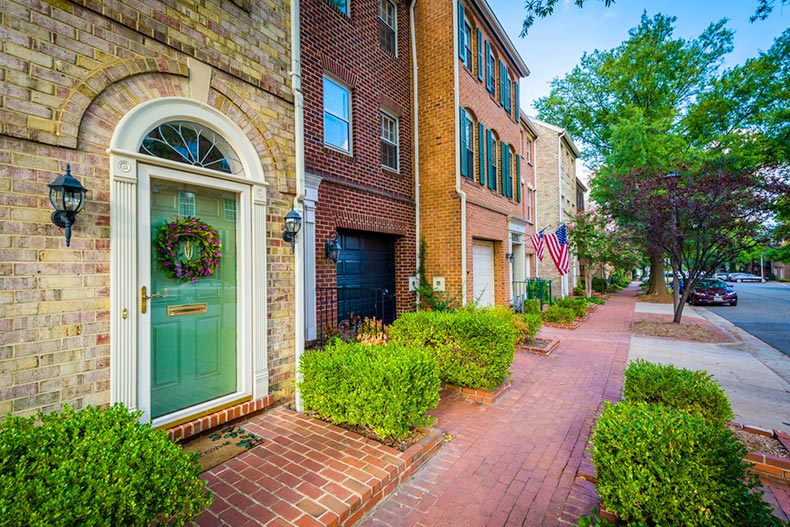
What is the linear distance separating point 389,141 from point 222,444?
268 inches

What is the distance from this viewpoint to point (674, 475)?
219cm

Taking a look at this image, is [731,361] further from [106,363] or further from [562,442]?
[106,363]

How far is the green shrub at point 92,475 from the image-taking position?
158cm

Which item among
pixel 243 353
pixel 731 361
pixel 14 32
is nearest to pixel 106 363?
pixel 243 353

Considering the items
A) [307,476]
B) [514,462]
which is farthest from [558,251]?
[307,476]

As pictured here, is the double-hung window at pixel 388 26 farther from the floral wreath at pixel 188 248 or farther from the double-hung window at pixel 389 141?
the floral wreath at pixel 188 248

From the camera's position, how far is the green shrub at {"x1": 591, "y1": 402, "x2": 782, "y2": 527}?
203 centimetres

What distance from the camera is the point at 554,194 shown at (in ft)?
66.3

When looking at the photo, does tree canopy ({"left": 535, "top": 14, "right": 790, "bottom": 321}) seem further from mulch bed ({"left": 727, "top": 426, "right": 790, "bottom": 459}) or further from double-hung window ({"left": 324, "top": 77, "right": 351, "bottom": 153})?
double-hung window ({"left": 324, "top": 77, "right": 351, "bottom": 153})

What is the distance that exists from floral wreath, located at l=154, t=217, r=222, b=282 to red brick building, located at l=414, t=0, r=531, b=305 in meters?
5.58

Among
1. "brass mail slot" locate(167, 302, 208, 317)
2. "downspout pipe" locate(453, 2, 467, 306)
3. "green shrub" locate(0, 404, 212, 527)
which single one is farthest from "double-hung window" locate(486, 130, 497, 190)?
"green shrub" locate(0, 404, 212, 527)

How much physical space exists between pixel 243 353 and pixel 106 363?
1251mm

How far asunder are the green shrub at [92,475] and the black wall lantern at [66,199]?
53.7 inches

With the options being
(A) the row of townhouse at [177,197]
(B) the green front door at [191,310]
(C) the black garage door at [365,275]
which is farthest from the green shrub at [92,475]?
(C) the black garage door at [365,275]
